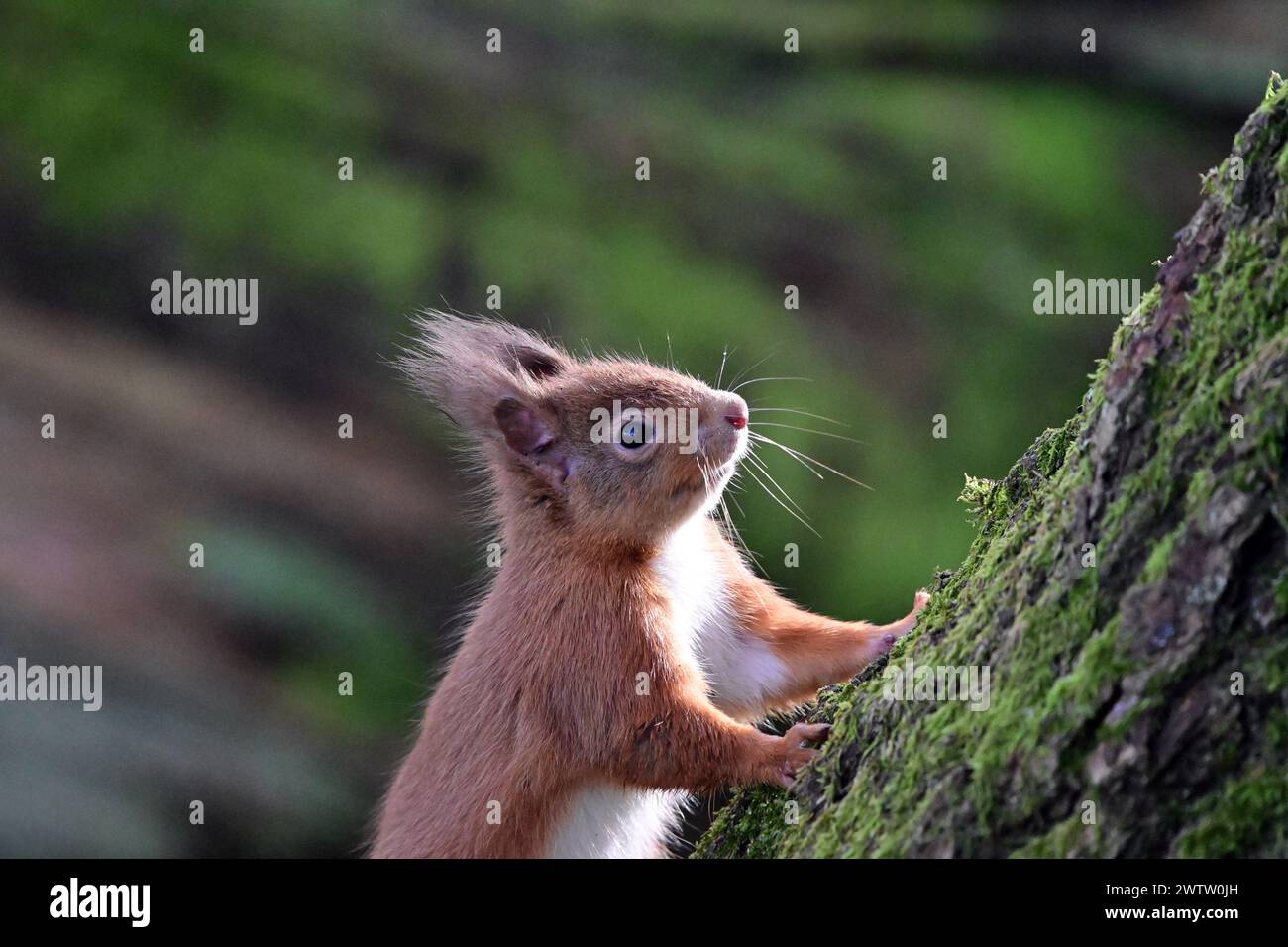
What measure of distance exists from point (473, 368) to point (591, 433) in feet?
1.71

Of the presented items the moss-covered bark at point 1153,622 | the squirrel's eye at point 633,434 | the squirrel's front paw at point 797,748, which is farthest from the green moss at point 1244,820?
the squirrel's eye at point 633,434

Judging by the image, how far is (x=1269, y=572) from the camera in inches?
89.2

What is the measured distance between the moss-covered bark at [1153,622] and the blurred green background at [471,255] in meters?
5.00

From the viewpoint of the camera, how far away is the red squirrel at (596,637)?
13.0 feet

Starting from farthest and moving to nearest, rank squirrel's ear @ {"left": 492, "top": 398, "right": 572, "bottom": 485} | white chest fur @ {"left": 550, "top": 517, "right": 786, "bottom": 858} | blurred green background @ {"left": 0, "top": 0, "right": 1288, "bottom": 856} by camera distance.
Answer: blurred green background @ {"left": 0, "top": 0, "right": 1288, "bottom": 856} < squirrel's ear @ {"left": 492, "top": 398, "right": 572, "bottom": 485} < white chest fur @ {"left": 550, "top": 517, "right": 786, "bottom": 858}

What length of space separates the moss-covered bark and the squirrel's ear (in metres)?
2.01

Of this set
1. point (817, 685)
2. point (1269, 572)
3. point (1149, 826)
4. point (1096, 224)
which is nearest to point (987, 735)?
point (1149, 826)

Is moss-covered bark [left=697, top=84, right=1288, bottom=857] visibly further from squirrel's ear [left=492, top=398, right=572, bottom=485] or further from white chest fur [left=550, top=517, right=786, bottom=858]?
squirrel's ear [left=492, top=398, right=572, bottom=485]

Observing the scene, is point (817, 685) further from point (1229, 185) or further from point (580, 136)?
point (580, 136)

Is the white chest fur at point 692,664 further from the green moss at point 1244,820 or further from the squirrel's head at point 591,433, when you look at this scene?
the green moss at point 1244,820

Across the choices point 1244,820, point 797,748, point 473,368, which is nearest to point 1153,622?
point 1244,820

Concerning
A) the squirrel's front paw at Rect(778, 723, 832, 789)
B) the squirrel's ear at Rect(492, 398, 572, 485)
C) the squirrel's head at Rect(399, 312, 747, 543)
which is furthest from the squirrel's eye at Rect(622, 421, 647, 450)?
the squirrel's front paw at Rect(778, 723, 832, 789)

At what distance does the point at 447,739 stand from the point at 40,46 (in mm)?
6760

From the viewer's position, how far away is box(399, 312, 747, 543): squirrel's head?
15.0ft
